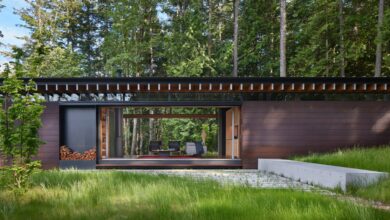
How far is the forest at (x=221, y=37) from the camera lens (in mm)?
17516

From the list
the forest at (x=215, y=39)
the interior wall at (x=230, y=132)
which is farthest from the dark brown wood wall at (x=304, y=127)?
the forest at (x=215, y=39)

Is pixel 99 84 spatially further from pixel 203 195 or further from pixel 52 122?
pixel 203 195

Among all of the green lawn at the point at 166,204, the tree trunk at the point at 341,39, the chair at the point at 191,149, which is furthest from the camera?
the tree trunk at the point at 341,39

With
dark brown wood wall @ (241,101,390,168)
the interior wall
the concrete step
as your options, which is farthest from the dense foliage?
the interior wall

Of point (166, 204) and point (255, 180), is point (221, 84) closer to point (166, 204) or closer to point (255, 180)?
point (255, 180)

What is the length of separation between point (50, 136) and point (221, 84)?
5951 mm

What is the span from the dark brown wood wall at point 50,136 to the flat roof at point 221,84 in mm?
764

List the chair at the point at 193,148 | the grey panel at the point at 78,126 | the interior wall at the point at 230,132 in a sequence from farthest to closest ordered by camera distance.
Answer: the chair at the point at 193,148 → the interior wall at the point at 230,132 → the grey panel at the point at 78,126

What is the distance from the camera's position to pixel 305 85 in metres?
10.8

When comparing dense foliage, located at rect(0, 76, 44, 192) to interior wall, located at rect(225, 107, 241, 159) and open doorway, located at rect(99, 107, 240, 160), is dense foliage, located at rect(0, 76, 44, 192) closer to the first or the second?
open doorway, located at rect(99, 107, 240, 160)

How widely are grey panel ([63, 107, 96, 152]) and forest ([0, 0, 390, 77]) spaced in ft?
21.2

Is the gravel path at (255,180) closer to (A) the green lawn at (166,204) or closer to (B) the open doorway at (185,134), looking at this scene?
(A) the green lawn at (166,204)

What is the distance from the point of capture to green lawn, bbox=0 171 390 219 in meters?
3.85

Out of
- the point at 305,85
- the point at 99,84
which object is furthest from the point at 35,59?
the point at 305,85
